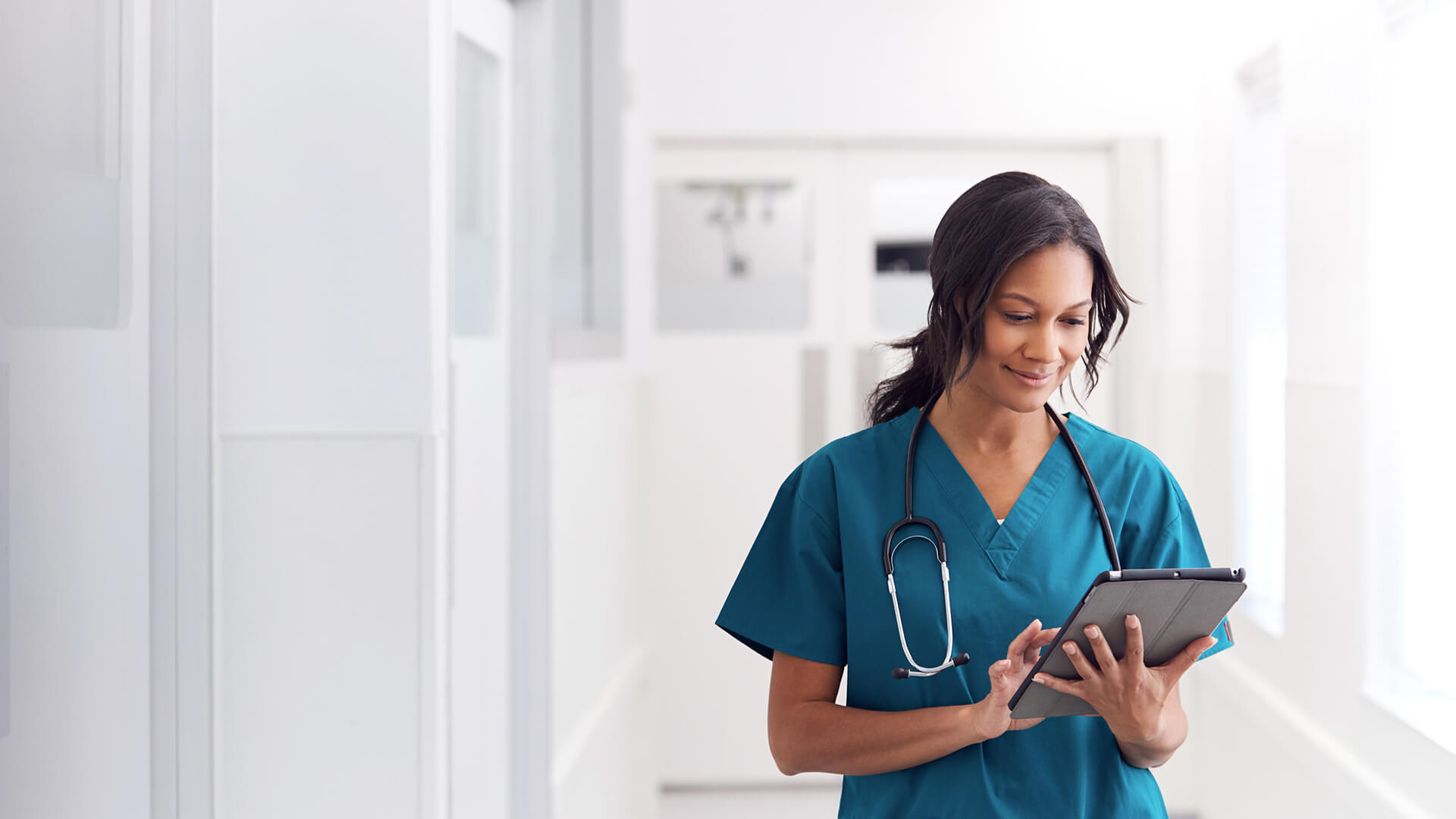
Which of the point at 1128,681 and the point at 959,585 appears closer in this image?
the point at 1128,681

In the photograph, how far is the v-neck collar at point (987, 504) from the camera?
0.97m

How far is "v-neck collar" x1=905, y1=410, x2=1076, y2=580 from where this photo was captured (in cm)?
97

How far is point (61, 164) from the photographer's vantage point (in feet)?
3.43

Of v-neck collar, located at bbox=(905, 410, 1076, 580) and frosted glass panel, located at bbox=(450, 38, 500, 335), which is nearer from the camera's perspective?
v-neck collar, located at bbox=(905, 410, 1076, 580)

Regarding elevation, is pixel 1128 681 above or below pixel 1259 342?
below

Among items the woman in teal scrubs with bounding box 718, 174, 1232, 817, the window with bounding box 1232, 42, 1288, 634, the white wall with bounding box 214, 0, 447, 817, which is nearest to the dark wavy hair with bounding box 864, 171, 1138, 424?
the woman in teal scrubs with bounding box 718, 174, 1232, 817

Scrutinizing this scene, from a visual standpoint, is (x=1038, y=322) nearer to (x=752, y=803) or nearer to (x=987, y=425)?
(x=987, y=425)

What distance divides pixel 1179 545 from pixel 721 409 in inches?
88.9

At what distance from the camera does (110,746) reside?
3.68 feet

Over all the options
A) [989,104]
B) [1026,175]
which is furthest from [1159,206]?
[1026,175]

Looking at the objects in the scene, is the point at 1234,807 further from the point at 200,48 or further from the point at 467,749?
the point at 200,48

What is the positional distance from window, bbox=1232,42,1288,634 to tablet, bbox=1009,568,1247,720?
2037 millimetres

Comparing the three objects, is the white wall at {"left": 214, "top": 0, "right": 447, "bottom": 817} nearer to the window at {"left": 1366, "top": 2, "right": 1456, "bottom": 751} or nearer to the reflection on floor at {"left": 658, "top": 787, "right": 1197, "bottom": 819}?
the window at {"left": 1366, "top": 2, "right": 1456, "bottom": 751}

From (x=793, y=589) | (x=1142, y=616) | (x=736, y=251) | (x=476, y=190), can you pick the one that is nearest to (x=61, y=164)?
(x=476, y=190)
